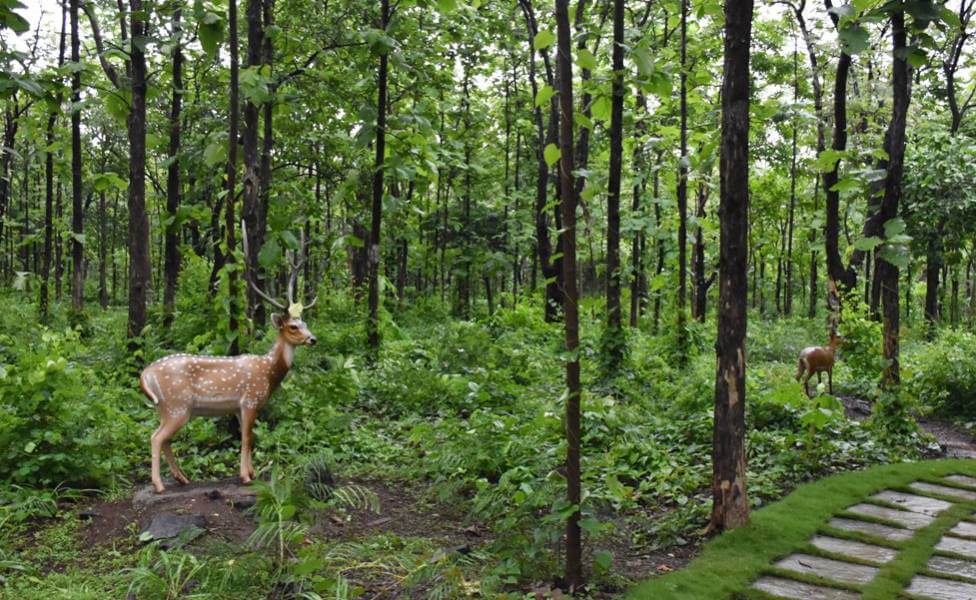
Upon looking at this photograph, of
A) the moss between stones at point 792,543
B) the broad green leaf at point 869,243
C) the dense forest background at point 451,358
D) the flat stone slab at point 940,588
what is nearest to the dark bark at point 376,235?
the dense forest background at point 451,358

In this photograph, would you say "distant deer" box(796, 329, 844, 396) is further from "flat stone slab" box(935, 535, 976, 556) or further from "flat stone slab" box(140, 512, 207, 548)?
"flat stone slab" box(140, 512, 207, 548)

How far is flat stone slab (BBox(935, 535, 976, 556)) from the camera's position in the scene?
529 cm

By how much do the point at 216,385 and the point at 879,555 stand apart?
5.14 m

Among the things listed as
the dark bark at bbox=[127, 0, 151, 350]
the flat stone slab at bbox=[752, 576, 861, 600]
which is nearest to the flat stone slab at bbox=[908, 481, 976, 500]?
the flat stone slab at bbox=[752, 576, 861, 600]

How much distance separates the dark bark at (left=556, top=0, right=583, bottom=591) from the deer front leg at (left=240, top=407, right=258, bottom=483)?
2.99 m

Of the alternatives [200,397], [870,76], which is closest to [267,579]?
[200,397]

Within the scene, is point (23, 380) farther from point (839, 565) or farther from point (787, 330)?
point (787, 330)

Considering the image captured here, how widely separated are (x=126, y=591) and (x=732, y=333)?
4.26 meters

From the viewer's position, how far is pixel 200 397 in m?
6.18

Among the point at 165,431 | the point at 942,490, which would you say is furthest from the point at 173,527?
the point at 942,490

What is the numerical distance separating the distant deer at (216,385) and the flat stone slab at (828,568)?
405cm

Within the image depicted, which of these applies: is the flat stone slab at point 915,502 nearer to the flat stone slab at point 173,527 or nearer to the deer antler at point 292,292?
the deer antler at point 292,292

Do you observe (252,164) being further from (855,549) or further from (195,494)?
(855,549)

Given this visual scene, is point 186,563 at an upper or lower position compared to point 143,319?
lower
